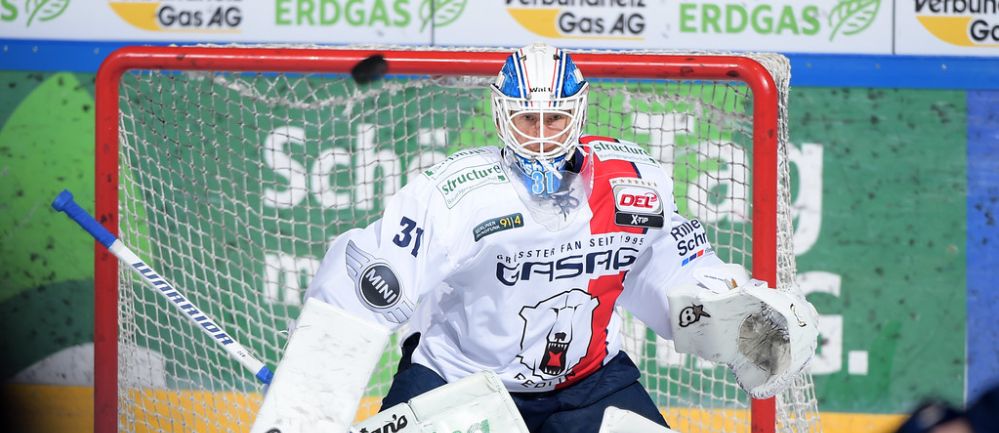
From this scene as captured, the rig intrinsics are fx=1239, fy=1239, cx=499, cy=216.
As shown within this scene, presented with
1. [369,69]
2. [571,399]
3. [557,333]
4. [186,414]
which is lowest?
[186,414]

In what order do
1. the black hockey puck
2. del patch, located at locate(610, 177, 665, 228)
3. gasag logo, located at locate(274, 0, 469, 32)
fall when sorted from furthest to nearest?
gasag logo, located at locate(274, 0, 469, 32) → the black hockey puck → del patch, located at locate(610, 177, 665, 228)

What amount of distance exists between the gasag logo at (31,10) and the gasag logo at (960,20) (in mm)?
2939

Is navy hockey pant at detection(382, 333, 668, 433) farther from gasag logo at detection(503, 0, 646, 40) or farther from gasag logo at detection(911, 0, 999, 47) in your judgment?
gasag logo at detection(911, 0, 999, 47)

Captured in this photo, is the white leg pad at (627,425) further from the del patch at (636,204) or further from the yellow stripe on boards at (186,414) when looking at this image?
the yellow stripe on boards at (186,414)

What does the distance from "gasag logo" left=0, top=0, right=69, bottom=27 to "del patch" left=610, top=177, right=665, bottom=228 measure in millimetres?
2442

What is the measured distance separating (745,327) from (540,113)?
64 centimetres

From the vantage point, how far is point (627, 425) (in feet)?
7.71

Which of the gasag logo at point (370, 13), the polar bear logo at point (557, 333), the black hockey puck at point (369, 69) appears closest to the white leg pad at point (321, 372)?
the polar bear logo at point (557, 333)

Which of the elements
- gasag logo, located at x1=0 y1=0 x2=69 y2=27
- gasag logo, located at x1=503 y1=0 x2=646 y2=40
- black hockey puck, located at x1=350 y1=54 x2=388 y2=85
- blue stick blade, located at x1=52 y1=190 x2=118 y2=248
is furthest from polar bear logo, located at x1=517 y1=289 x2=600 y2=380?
Result: gasag logo, located at x1=0 y1=0 x2=69 y2=27

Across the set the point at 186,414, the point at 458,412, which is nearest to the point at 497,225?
the point at 458,412

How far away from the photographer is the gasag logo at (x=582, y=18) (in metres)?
4.23

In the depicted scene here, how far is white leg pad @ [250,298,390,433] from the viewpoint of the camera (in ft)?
7.18

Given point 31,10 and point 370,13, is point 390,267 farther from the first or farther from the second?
point 31,10

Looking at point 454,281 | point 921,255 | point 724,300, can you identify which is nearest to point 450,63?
point 454,281
